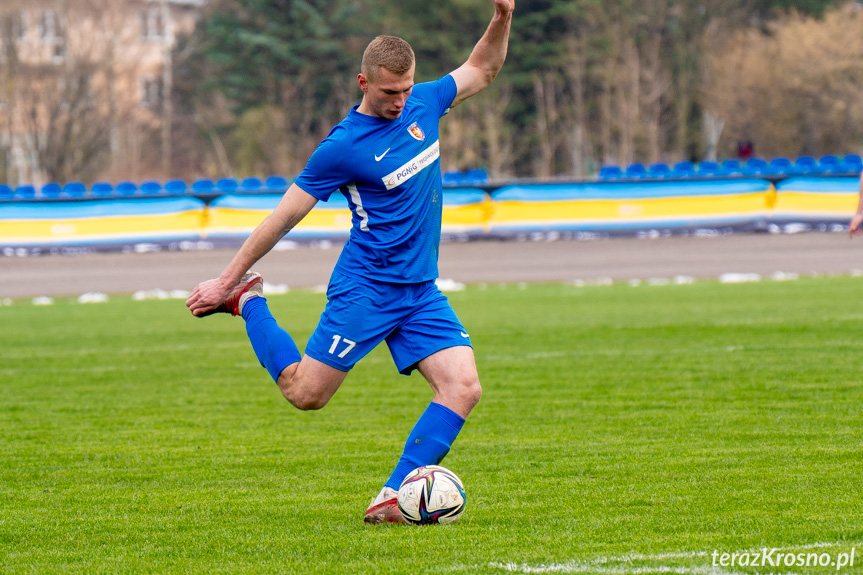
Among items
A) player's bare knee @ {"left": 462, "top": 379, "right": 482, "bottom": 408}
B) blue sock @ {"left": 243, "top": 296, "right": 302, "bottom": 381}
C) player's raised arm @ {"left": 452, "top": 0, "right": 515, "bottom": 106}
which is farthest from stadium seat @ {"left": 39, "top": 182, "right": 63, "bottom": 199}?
player's bare knee @ {"left": 462, "top": 379, "right": 482, "bottom": 408}

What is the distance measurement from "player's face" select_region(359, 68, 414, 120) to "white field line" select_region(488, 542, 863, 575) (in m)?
2.09

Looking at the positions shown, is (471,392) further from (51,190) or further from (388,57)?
(51,190)

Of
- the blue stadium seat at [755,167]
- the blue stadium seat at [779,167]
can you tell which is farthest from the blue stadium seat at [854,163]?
the blue stadium seat at [755,167]

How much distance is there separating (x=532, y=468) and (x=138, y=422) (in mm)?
3403

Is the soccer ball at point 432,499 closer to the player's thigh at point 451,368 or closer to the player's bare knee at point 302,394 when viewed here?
the player's thigh at point 451,368

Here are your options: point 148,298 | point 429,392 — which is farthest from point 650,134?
point 429,392

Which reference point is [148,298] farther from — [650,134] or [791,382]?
[650,134]

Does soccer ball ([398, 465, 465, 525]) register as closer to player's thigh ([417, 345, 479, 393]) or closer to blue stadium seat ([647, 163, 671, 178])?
player's thigh ([417, 345, 479, 393])

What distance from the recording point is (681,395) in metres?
8.74

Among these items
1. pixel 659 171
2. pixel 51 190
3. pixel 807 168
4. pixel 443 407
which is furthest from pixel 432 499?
pixel 51 190

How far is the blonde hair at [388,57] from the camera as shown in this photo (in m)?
5.03

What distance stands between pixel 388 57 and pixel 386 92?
0.17m

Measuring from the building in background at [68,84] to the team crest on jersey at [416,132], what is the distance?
1569 inches

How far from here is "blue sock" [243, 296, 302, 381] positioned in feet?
18.4
